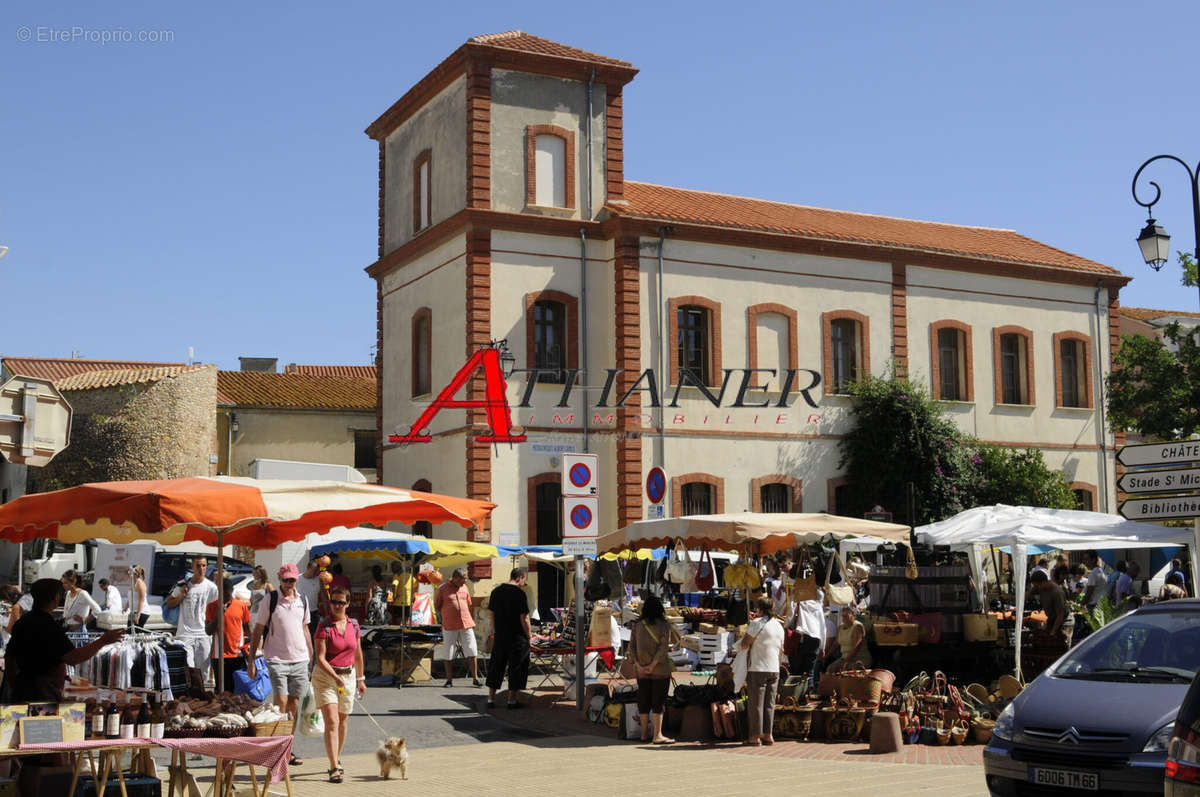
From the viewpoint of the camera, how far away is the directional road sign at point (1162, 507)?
1315 centimetres

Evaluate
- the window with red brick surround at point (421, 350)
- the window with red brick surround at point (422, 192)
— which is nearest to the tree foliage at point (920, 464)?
the window with red brick surround at point (421, 350)

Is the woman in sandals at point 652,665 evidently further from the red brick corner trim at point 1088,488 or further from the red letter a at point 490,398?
the red brick corner trim at point 1088,488

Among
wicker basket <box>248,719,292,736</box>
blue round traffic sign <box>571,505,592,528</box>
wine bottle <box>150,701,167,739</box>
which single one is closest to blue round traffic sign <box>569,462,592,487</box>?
blue round traffic sign <box>571,505,592,528</box>

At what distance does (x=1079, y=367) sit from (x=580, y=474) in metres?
22.2

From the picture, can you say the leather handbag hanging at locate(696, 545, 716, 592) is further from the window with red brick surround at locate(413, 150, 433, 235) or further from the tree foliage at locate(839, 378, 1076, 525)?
the window with red brick surround at locate(413, 150, 433, 235)

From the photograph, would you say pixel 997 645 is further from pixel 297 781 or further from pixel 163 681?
pixel 163 681

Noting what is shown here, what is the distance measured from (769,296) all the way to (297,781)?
67.1 ft

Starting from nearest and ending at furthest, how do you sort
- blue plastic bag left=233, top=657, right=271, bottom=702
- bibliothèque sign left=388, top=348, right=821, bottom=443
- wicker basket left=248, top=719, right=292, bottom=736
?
wicker basket left=248, top=719, right=292, bottom=736
blue plastic bag left=233, top=657, right=271, bottom=702
bibliothèque sign left=388, top=348, right=821, bottom=443

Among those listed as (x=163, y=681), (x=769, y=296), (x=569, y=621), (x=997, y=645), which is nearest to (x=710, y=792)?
A: (x=163, y=681)

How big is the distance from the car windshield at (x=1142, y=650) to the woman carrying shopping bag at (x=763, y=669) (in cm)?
410

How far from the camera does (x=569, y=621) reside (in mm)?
23891

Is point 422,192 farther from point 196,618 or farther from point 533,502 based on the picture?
point 196,618

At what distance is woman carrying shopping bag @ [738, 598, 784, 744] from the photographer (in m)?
13.3

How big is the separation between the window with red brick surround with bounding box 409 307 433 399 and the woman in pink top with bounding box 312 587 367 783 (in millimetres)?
18044
